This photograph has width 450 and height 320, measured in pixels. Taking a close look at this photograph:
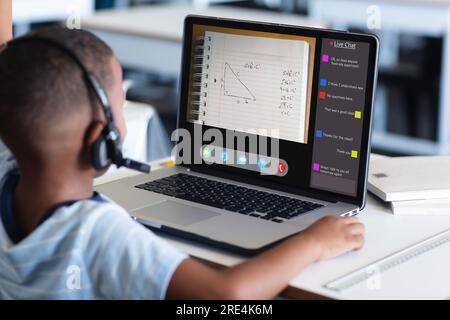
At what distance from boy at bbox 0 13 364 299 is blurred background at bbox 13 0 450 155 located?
239 cm

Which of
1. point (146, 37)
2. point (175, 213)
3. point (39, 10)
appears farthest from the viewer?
point (39, 10)

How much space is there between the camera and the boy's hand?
3.77ft

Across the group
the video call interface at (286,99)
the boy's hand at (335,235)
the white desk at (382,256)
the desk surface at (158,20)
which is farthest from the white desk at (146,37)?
the boy's hand at (335,235)

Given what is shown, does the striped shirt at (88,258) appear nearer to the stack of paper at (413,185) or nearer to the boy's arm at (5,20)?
the stack of paper at (413,185)

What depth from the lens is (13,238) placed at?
1.11m

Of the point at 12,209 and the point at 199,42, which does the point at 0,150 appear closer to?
the point at 12,209

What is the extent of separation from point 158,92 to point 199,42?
316 cm

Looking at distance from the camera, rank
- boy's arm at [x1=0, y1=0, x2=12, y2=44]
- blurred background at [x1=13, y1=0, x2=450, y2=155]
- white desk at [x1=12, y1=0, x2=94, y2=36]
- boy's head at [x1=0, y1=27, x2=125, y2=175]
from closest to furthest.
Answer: boy's head at [x1=0, y1=27, x2=125, y2=175]
boy's arm at [x1=0, y1=0, x2=12, y2=44]
blurred background at [x1=13, y1=0, x2=450, y2=155]
white desk at [x1=12, y1=0, x2=94, y2=36]

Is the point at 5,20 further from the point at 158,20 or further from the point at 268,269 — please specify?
the point at 158,20

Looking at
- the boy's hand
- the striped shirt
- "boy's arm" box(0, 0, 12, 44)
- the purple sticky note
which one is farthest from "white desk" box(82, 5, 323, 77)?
the striped shirt

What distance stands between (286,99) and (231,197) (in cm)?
21

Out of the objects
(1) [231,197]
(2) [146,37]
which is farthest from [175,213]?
(2) [146,37]

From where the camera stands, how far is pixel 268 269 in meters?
1.07

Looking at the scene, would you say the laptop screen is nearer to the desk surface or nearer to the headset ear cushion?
the headset ear cushion
